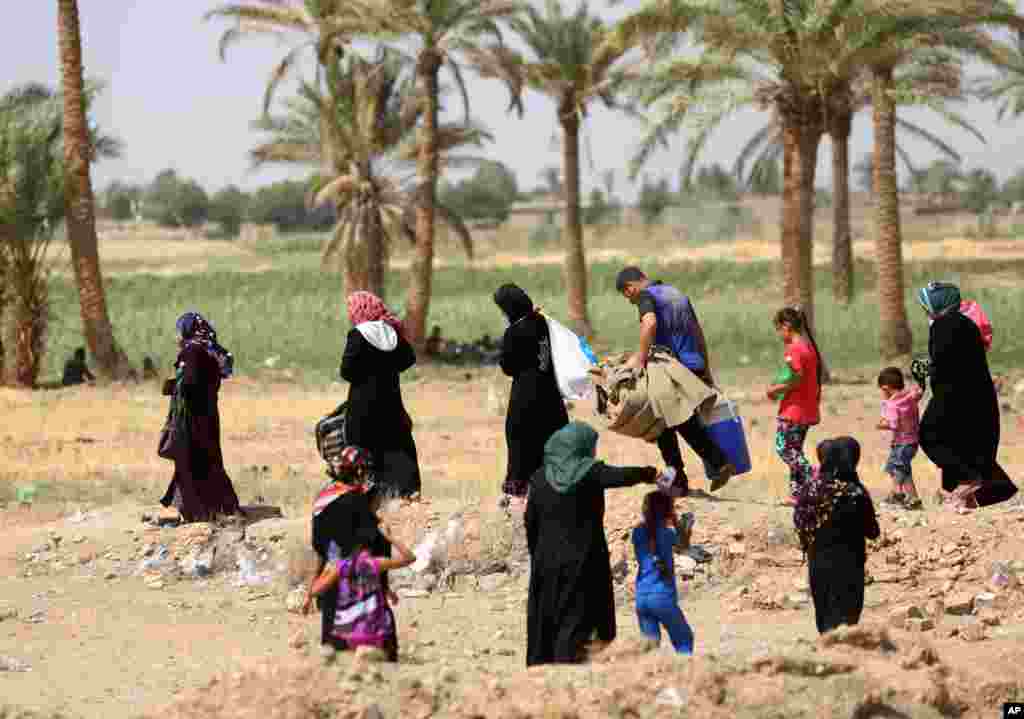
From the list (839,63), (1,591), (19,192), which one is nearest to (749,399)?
(839,63)

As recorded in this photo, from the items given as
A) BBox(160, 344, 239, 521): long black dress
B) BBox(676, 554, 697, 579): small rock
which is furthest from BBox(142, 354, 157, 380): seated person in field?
BBox(676, 554, 697, 579): small rock

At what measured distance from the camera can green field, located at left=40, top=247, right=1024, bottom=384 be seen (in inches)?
1233

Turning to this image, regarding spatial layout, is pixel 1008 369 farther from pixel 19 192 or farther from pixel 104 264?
pixel 104 264

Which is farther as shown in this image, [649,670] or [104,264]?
[104,264]

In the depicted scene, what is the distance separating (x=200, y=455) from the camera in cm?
1184

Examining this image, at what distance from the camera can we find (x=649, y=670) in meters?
7.35

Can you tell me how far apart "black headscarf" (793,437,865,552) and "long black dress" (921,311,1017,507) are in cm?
313

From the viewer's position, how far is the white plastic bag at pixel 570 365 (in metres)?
10.8

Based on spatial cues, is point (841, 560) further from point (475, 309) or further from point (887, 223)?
point (475, 309)

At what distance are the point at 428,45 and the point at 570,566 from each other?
22576 mm

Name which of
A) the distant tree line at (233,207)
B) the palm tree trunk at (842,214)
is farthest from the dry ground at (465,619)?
the distant tree line at (233,207)

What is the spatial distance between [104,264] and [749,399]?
Answer: 5709 centimetres

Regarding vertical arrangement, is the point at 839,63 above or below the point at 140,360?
above

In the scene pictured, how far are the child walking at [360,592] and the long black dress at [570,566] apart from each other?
1.79 feet
